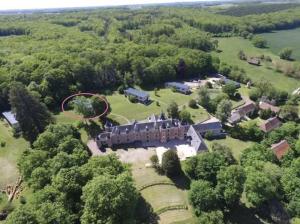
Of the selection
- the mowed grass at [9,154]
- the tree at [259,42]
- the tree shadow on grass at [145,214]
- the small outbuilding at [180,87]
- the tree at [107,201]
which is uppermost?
the tree at [107,201]

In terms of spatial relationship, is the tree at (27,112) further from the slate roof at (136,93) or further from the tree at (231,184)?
the tree at (231,184)

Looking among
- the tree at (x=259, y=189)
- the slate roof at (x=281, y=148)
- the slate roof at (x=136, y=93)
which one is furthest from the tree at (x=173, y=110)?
the tree at (x=259, y=189)

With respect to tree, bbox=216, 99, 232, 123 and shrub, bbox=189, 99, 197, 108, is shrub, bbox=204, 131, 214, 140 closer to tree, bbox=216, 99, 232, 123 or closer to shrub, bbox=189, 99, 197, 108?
tree, bbox=216, 99, 232, 123

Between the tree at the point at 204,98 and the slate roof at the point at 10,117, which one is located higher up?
the slate roof at the point at 10,117

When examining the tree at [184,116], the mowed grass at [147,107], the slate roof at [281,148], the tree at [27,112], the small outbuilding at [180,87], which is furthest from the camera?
the small outbuilding at [180,87]

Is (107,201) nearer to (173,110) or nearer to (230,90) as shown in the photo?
(173,110)

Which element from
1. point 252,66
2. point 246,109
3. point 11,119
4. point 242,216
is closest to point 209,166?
point 242,216

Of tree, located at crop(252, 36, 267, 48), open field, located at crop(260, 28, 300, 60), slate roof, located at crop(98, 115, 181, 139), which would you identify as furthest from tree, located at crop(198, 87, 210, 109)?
tree, located at crop(252, 36, 267, 48)
